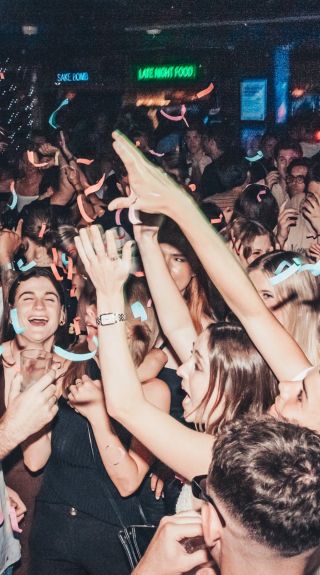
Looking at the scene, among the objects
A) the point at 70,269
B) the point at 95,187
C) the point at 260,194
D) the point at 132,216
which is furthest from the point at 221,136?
the point at 132,216

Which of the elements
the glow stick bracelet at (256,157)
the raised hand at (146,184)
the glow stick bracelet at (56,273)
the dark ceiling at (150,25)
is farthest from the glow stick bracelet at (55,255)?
the dark ceiling at (150,25)

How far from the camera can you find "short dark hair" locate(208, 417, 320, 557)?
94 cm

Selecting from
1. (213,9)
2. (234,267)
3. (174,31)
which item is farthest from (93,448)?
(174,31)

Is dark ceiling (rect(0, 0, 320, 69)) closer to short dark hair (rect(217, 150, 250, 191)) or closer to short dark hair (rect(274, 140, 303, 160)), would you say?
short dark hair (rect(274, 140, 303, 160))

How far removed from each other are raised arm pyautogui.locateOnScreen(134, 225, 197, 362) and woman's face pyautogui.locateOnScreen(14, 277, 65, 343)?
445mm

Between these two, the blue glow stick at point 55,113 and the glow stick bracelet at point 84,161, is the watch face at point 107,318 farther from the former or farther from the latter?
the blue glow stick at point 55,113

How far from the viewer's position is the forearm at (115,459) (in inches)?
65.9

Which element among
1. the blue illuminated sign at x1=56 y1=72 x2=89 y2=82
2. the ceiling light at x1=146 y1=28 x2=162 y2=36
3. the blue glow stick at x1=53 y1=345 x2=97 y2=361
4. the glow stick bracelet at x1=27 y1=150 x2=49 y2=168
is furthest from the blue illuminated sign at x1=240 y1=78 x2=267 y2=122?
the blue glow stick at x1=53 y1=345 x2=97 y2=361

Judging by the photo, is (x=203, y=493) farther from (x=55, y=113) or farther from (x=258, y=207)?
(x=55, y=113)

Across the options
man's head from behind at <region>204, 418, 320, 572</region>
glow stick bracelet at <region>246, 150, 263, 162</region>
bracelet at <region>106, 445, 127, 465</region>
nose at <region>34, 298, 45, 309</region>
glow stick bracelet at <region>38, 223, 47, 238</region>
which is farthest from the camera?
glow stick bracelet at <region>246, 150, 263, 162</region>

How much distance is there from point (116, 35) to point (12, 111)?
1.24m

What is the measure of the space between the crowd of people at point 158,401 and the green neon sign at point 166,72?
4.08 meters

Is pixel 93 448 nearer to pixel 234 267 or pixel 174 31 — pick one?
pixel 234 267

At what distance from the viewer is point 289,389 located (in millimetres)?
1384
